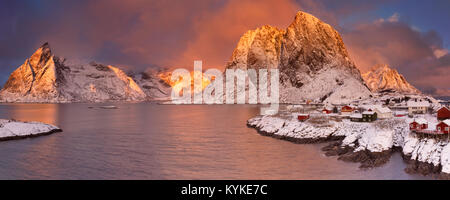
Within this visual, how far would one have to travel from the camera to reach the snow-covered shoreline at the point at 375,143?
20.3 metres

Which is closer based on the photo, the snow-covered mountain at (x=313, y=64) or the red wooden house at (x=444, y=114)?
the red wooden house at (x=444, y=114)

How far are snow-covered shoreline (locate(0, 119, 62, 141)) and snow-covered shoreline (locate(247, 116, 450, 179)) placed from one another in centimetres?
3326

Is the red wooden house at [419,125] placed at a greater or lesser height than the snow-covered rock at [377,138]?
greater

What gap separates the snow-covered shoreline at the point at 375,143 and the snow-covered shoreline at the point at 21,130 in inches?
1310

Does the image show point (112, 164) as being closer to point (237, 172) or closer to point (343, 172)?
point (237, 172)

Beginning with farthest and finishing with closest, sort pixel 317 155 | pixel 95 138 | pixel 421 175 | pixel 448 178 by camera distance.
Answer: pixel 95 138, pixel 317 155, pixel 421 175, pixel 448 178

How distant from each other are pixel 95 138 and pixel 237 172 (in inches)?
1022

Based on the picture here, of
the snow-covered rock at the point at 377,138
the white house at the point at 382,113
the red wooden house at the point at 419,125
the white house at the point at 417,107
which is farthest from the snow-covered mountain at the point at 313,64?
the red wooden house at the point at 419,125

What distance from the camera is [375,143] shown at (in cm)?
2480

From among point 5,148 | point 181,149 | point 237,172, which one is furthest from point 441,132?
point 5,148

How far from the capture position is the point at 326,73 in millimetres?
148500

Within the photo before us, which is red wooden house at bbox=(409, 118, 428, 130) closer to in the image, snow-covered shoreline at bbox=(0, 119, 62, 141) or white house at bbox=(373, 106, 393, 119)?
white house at bbox=(373, 106, 393, 119)

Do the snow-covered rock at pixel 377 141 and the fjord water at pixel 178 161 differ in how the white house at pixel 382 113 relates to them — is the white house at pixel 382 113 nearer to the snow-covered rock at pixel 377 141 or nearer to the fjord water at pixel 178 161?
the snow-covered rock at pixel 377 141

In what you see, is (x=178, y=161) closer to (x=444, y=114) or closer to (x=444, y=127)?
(x=444, y=127)
